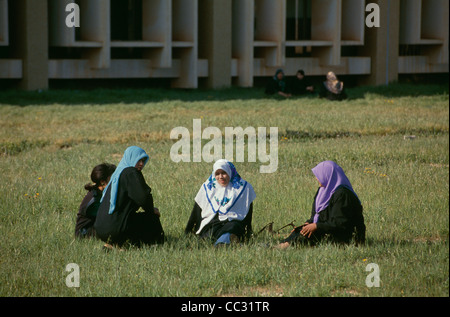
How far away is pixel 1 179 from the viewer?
11.1 metres

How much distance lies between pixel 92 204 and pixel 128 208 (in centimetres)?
60

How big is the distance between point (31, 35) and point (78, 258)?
57.2 feet

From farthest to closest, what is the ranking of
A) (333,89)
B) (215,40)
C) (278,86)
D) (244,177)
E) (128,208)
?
(215,40)
(278,86)
(333,89)
(244,177)
(128,208)

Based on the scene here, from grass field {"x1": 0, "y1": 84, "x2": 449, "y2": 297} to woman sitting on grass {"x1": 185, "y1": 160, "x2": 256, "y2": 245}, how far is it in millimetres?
251

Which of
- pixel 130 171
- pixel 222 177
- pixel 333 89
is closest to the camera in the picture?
pixel 130 171

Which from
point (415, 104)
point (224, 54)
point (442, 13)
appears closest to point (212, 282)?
point (415, 104)

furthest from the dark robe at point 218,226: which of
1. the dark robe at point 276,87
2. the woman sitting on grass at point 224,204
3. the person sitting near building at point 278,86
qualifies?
the dark robe at point 276,87

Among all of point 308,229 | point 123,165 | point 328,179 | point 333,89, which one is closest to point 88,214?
point 123,165

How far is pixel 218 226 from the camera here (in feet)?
25.3

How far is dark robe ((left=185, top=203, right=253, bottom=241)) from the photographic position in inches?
299

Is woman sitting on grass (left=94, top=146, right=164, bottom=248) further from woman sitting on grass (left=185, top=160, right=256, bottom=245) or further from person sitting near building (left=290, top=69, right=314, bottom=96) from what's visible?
person sitting near building (left=290, top=69, right=314, bottom=96)

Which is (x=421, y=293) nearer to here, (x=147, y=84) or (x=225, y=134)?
(x=225, y=134)

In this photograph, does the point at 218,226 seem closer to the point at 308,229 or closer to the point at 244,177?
the point at 308,229

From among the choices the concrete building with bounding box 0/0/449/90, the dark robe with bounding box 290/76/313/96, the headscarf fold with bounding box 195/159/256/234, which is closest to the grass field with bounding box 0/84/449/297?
the headscarf fold with bounding box 195/159/256/234
